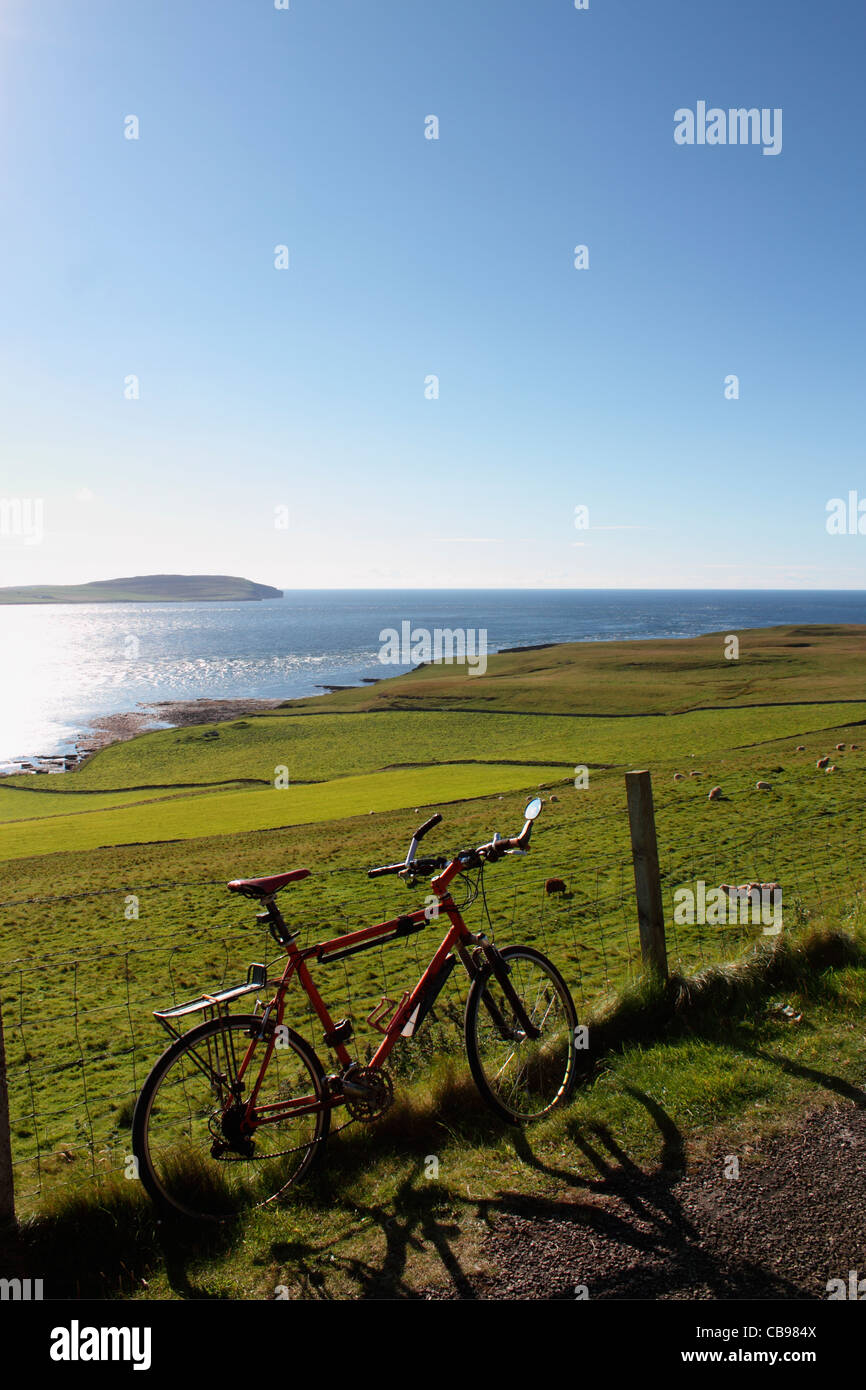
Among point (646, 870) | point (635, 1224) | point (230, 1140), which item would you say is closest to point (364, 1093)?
point (230, 1140)

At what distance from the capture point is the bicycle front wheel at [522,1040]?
187 inches

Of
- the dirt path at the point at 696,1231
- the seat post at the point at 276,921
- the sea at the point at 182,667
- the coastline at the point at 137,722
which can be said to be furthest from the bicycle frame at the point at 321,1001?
the sea at the point at 182,667

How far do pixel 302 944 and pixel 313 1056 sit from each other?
25.1ft

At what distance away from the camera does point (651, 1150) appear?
4.25 meters

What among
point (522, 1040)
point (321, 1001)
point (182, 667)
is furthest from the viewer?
point (182, 667)

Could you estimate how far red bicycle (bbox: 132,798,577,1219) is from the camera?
13.5 ft

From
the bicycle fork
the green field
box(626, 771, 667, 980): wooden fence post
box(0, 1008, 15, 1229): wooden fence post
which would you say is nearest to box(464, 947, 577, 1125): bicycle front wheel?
the bicycle fork

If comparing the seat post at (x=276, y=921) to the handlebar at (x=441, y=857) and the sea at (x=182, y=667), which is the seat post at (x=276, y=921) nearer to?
the handlebar at (x=441, y=857)

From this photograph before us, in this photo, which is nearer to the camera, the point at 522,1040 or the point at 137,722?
the point at 522,1040

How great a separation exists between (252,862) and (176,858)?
3337 mm

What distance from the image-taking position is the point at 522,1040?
5066 mm

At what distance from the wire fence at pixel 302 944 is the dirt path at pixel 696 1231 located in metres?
1.71

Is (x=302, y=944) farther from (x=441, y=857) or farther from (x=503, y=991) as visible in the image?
(x=441, y=857)

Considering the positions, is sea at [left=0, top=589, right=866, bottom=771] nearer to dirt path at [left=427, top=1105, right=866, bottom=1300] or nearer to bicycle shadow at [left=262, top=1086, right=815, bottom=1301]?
bicycle shadow at [left=262, top=1086, right=815, bottom=1301]
